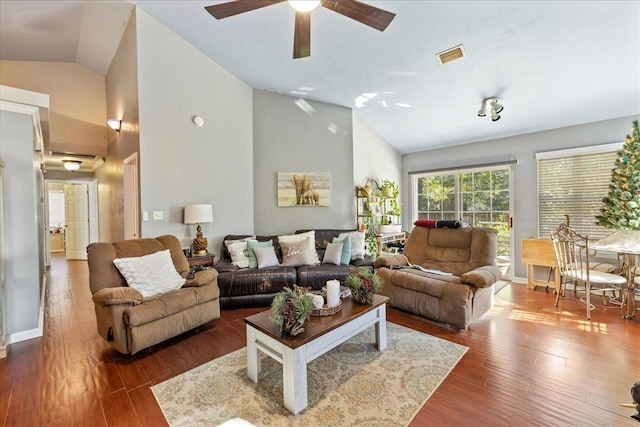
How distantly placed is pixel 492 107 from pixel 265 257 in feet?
12.1

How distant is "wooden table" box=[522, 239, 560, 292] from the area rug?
8.36 feet

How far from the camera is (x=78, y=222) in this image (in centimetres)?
670

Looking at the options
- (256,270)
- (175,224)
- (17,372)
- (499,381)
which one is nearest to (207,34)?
(175,224)

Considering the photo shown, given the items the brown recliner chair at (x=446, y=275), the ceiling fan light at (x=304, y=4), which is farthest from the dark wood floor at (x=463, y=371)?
the ceiling fan light at (x=304, y=4)

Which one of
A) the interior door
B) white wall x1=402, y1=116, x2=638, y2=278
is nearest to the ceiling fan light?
white wall x1=402, y1=116, x2=638, y2=278

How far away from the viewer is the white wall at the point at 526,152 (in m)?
3.77

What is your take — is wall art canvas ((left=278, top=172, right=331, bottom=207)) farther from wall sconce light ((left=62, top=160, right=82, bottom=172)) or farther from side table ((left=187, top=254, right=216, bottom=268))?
wall sconce light ((left=62, top=160, right=82, bottom=172))

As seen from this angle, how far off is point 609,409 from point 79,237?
30.0 ft

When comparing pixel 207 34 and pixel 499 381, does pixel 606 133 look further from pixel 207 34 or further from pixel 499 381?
pixel 207 34

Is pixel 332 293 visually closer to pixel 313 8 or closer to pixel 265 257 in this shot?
pixel 265 257

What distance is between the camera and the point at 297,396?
1.67 metres

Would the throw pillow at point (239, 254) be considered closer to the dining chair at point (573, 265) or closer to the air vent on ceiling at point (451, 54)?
the air vent on ceiling at point (451, 54)

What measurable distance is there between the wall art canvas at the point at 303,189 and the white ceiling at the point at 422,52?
4.36 ft

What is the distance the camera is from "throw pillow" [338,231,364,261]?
4055mm
